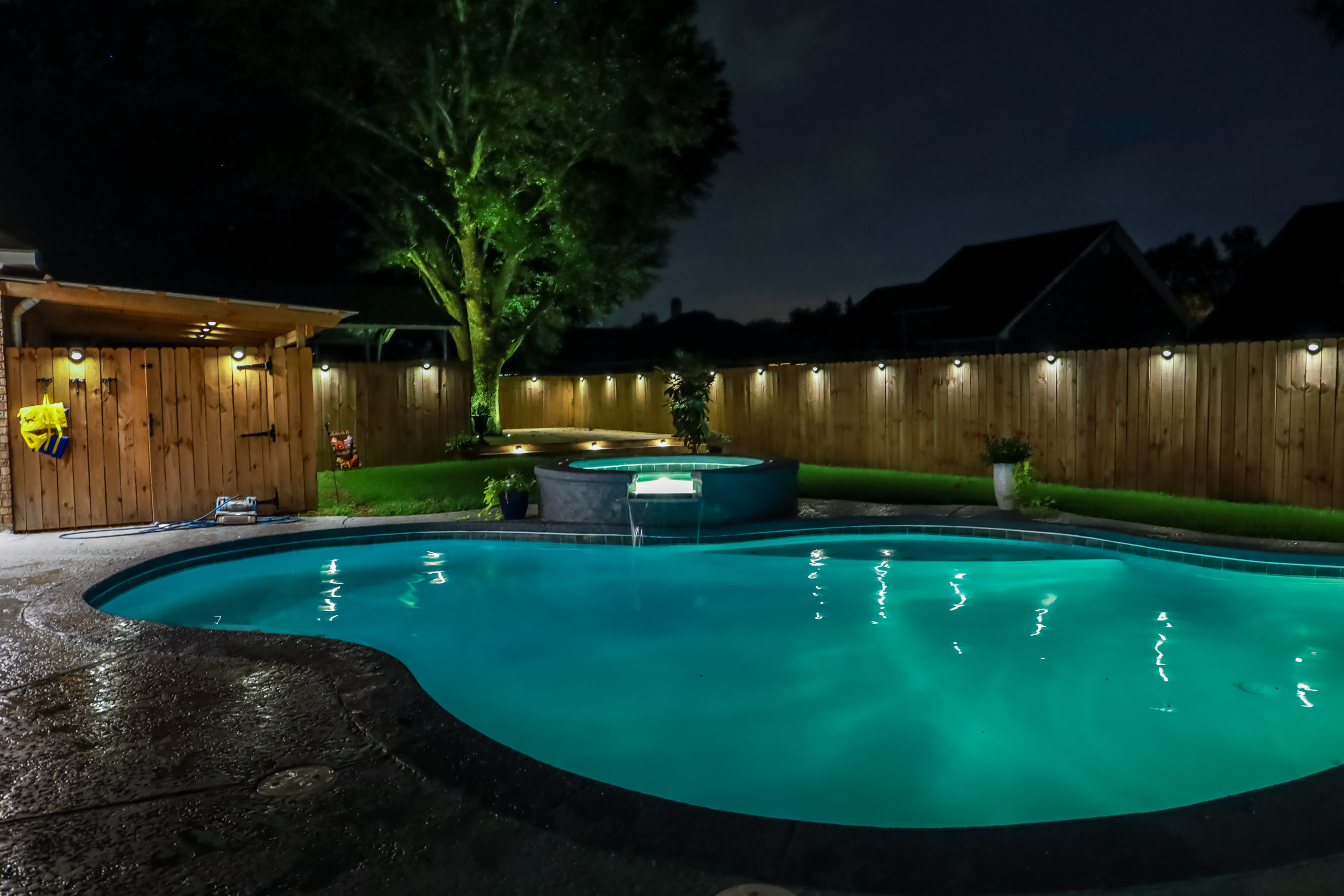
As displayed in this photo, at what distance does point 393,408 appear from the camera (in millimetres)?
15828

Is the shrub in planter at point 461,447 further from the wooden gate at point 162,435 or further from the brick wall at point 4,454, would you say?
the brick wall at point 4,454

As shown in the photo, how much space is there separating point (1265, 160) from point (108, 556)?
29881 millimetres

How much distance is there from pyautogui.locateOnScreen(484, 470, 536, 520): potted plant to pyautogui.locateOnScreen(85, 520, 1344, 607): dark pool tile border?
0.67 metres

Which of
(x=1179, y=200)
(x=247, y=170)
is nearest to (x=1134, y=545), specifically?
(x=247, y=170)

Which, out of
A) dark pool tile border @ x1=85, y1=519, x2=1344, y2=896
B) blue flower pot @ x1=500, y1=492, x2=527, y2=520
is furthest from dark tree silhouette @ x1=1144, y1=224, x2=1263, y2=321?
dark pool tile border @ x1=85, y1=519, x2=1344, y2=896

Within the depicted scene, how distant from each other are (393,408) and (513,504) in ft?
26.4

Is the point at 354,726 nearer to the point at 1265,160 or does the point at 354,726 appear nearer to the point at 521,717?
the point at 521,717

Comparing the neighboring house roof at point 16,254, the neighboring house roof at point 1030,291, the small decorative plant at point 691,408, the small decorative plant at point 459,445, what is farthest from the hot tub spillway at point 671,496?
the neighboring house roof at point 1030,291

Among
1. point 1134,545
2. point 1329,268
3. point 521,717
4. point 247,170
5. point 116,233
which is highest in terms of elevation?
point 247,170

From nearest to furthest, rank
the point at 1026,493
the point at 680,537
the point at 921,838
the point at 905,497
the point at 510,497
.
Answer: the point at 921,838 < the point at 680,537 < the point at 510,497 < the point at 1026,493 < the point at 905,497

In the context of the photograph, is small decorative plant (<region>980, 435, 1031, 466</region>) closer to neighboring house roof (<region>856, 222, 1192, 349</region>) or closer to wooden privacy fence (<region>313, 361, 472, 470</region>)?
wooden privacy fence (<region>313, 361, 472, 470</region>)

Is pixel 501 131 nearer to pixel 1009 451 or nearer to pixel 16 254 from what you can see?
pixel 16 254

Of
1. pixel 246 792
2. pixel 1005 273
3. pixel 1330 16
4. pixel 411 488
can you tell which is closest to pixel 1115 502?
pixel 1330 16

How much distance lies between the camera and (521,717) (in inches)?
187
